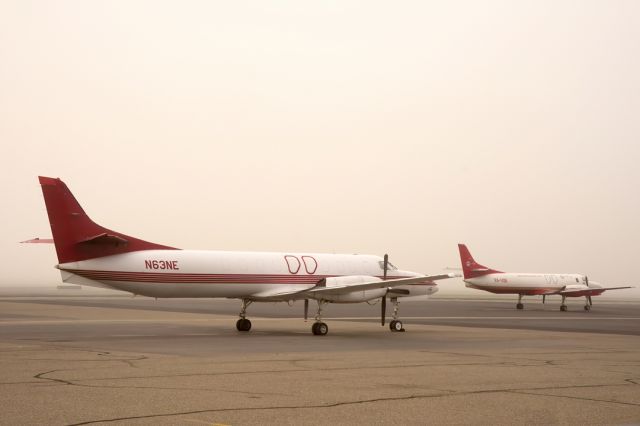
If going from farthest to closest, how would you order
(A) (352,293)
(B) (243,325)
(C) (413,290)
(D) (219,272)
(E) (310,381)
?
(C) (413,290) < (B) (243,325) < (A) (352,293) < (D) (219,272) < (E) (310,381)

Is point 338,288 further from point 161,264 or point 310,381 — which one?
point 310,381

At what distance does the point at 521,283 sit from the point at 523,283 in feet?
0.69

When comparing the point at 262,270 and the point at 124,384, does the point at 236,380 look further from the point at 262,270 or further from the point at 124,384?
the point at 262,270

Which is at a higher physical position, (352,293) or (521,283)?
(521,283)

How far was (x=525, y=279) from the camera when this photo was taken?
222 ft

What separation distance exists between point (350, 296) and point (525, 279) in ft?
136

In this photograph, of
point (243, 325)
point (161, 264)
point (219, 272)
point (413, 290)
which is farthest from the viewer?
point (413, 290)

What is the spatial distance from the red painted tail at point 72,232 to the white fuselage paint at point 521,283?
150ft

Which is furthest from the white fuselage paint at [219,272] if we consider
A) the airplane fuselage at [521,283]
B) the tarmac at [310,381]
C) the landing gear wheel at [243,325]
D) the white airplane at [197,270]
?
the airplane fuselage at [521,283]

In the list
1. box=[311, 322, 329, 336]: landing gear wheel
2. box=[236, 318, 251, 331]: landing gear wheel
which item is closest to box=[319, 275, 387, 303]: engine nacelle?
box=[311, 322, 329, 336]: landing gear wheel

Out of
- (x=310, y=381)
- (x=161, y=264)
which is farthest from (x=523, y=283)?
(x=310, y=381)

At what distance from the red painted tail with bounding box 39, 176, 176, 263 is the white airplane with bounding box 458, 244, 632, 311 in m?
45.6

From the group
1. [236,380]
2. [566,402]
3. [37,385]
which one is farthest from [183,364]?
[566,402]

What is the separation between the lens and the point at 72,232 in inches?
1086
